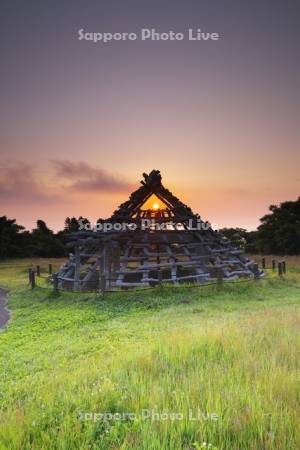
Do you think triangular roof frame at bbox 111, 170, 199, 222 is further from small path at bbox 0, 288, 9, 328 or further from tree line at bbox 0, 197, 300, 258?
tree line at bbox 0, 197, 300, 258

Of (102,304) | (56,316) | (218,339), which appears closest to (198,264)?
(102,304)

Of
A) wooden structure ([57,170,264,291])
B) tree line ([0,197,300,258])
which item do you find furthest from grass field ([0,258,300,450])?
tree line ([0,197,300,258])

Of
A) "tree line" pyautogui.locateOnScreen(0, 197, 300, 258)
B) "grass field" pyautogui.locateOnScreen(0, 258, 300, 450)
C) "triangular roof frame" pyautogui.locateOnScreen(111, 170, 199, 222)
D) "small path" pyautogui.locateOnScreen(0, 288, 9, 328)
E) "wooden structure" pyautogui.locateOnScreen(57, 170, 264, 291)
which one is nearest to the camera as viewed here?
"grass field" pyautogui.locateOnScreen(0, 258, 300, 450)

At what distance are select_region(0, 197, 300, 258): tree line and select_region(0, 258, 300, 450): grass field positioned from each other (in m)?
38.4

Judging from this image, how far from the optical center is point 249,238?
191ft

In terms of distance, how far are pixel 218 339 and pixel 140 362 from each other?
1768 millimetres

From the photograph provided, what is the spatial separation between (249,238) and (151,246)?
132ft

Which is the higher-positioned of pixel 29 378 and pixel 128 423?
pixel 128 423

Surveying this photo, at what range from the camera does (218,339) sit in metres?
6.66

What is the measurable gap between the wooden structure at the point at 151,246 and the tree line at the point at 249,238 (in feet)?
80.5

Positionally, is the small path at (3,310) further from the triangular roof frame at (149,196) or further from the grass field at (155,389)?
the triangular roof frame at (149,196)

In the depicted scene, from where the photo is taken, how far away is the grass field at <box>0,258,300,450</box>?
3.43m

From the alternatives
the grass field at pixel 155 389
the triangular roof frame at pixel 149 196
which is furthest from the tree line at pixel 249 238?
the grass field at pixel 155 389

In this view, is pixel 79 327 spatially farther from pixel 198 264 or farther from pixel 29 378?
pixel 198 264
